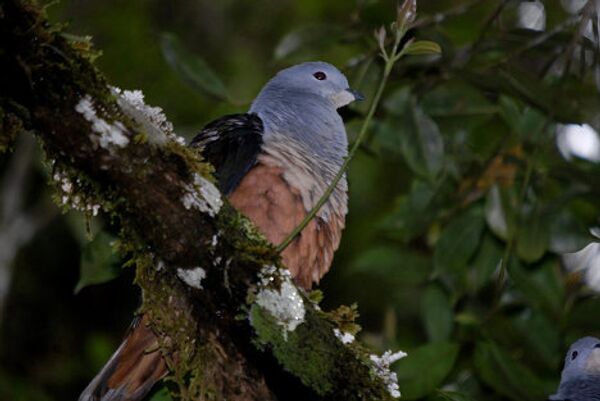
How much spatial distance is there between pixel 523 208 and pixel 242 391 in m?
2.38

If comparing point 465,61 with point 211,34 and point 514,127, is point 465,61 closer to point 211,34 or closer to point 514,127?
point 514,127

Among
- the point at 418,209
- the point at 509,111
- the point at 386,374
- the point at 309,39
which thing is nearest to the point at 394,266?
the point at 418,209

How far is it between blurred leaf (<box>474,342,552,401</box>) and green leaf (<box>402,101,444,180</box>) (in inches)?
34.6

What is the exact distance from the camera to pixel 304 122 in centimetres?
407

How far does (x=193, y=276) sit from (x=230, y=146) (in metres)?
1.15

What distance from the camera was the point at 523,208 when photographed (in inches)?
183

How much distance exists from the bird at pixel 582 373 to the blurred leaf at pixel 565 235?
1.42ft

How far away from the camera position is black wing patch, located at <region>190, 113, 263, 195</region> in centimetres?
355

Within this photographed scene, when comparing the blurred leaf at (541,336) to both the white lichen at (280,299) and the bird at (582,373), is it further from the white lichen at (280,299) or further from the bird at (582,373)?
the white lichen at (280,299)

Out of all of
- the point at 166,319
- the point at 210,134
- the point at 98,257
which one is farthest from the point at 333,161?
Answer: the point at 166,319

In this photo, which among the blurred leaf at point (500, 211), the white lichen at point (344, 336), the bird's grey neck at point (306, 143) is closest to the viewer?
the white lichen at point (344, 336)

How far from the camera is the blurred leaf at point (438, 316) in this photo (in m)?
4.92

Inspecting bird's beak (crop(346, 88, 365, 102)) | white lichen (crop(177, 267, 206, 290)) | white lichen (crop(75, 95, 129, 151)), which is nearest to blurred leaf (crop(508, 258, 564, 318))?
bird's beak (crop(346, 88, 365, 102))

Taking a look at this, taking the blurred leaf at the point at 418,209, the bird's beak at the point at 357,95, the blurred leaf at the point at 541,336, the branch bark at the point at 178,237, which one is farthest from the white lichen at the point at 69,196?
the blurred leaf at the point at 541,336
